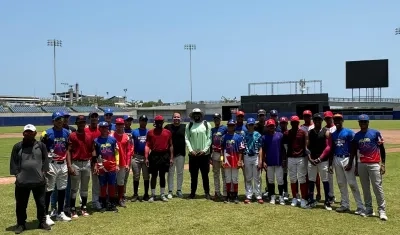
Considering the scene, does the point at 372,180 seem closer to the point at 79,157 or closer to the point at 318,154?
the point at 318,154

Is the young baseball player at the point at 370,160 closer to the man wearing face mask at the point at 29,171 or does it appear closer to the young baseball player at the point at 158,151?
the young baseball player at the point at 158,151

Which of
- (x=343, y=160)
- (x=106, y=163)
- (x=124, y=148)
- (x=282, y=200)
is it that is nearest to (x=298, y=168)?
(x=282, y=200)

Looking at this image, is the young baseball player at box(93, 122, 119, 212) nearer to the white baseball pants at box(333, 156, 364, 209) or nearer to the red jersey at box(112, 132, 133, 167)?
the red jersey at box(112, 132, 133, 167)

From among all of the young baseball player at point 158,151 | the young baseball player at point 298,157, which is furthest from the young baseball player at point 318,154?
the young baseball player at point 158,151

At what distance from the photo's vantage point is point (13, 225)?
7531 mm

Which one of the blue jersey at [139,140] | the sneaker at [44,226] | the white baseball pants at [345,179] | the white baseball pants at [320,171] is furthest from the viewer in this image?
the blue jersey at [139,140]

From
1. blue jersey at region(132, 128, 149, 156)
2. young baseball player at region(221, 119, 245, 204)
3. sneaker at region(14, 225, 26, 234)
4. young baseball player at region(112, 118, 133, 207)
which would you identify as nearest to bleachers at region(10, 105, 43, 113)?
blue jersey at region(132, 128, 149, 156)

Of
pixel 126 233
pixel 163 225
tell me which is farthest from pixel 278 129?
pixel 126 233

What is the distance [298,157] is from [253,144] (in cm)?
101

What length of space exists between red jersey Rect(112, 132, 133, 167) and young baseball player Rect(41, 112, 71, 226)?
1237 millimetres

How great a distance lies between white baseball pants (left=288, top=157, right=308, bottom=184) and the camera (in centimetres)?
870

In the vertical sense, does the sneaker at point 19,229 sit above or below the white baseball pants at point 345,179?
below

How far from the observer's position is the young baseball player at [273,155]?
8992mm

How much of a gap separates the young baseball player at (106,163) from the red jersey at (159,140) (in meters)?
1.03
